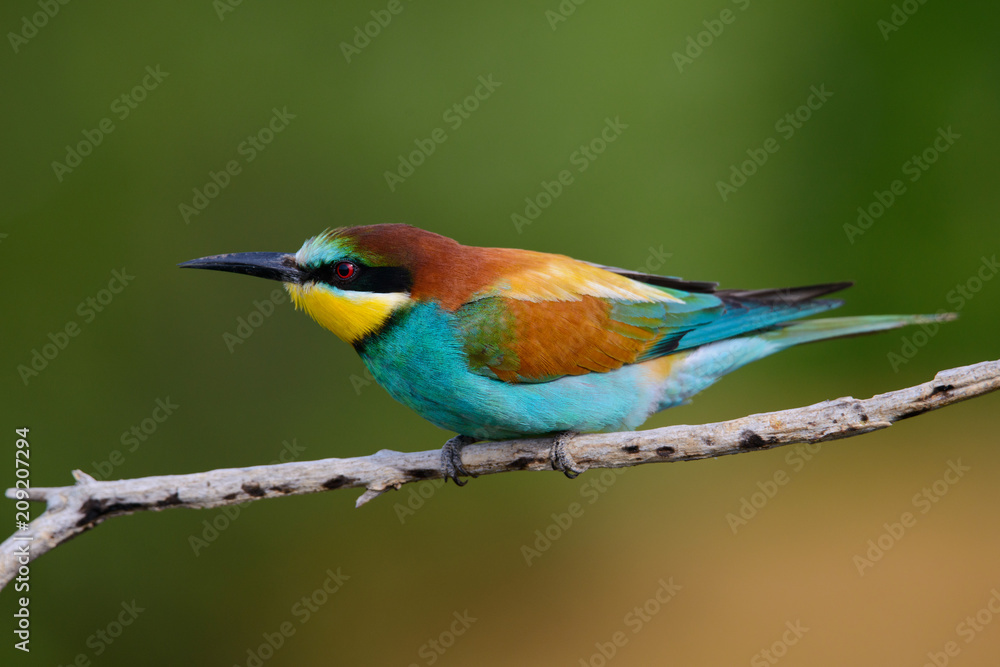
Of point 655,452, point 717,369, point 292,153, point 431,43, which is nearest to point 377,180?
point 292,153

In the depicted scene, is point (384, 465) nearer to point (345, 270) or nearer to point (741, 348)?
point (345, 270)

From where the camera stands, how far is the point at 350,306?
3.01m

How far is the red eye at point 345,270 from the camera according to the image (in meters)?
2.98

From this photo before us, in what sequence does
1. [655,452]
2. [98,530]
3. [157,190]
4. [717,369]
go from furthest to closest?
[157,190] → [98,530] → [717,369] → [655,452]

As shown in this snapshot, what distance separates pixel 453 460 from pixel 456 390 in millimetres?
258

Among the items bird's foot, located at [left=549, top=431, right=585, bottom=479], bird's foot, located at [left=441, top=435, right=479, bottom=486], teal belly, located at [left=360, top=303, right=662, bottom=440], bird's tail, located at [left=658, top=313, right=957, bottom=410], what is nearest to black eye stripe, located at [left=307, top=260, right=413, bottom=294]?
teal belly, located at [left=360, top=303, right=662, bottom=440]

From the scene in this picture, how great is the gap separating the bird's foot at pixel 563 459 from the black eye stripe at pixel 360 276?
810 millimetres

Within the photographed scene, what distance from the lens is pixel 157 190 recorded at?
500 centimetres

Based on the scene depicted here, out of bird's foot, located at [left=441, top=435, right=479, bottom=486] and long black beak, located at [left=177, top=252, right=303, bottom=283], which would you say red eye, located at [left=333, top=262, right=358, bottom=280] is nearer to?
long black beak, located at [left=177, top=252, right=303, bottom=283]

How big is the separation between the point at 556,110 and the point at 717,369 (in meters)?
2.52

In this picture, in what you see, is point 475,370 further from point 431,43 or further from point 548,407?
point 431,43

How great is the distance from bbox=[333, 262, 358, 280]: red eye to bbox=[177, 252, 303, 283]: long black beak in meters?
0.15

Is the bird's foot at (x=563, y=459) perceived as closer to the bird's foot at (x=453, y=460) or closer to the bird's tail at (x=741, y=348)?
the bird's foot at (x=453, y=460)

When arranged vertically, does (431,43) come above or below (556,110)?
above
